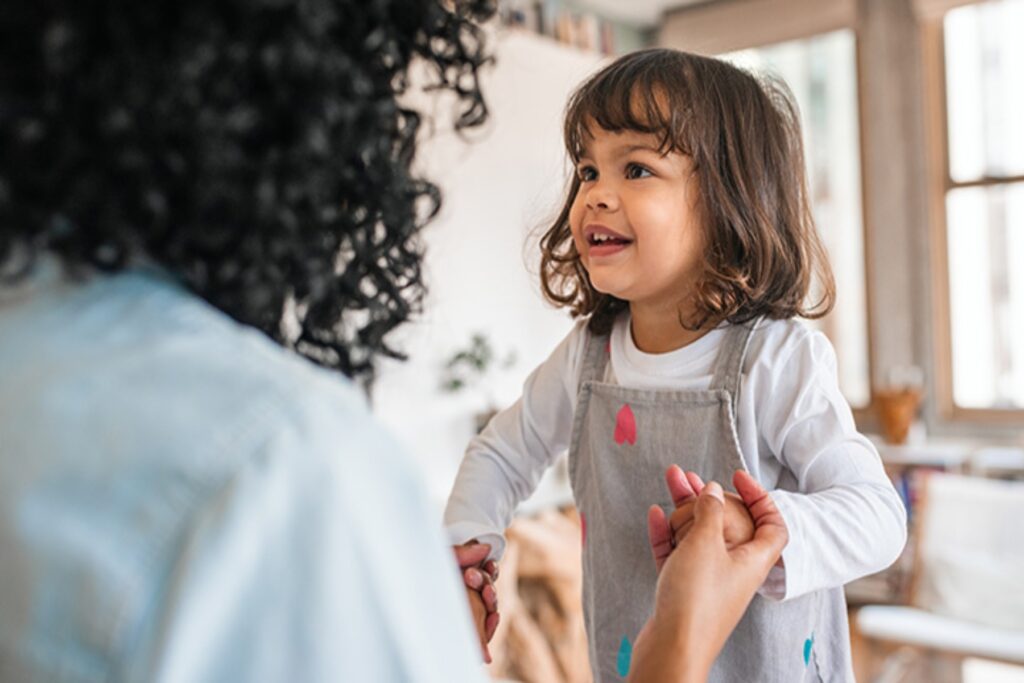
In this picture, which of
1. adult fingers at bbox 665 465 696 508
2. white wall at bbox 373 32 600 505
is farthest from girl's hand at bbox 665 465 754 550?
white wall at bbox 373 32 600 505

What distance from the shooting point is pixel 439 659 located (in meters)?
0.41

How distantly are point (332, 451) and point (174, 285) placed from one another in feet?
0.45

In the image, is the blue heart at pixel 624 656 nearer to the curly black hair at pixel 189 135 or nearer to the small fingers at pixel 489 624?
the small fingers at pixel 489 624

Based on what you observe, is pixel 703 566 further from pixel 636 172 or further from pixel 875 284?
pixel 875 284

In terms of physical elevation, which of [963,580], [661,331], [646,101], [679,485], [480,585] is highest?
[646,101]

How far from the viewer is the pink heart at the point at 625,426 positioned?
1.08 m

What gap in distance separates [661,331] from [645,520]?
23 centimetres

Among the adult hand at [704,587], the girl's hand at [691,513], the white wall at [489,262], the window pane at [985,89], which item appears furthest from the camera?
the window pane at [985,89]

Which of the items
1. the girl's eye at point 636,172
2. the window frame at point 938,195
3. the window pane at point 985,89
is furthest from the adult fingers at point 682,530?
the window pane at point 985,89

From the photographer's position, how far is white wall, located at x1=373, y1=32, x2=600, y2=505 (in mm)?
3430

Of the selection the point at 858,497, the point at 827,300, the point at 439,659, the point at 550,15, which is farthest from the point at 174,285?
the point at 550,15

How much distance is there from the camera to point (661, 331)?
44.9 inches

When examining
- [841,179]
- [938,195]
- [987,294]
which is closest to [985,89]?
[938,195]

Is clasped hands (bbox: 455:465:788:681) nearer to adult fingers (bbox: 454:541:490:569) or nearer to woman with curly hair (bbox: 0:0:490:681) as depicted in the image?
adult fingers (bbox: 454:541:490:569)
